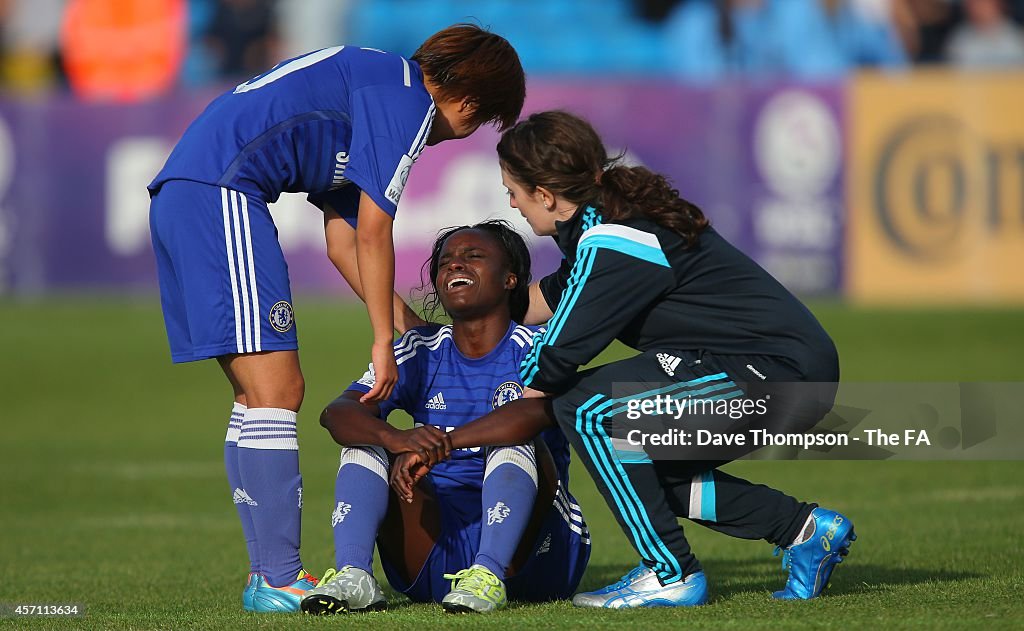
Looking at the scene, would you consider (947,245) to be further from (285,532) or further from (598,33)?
(285,532)

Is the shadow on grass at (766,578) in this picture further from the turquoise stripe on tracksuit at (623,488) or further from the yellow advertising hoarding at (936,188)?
the yellow advertising hoarding at (936,188)

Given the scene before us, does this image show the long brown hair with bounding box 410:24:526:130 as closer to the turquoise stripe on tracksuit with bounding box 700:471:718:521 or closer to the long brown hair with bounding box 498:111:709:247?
the long brown hair with bounding box 498:111:709:247

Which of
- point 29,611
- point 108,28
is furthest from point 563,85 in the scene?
point 29,611

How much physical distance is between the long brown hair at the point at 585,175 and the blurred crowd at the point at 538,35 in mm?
12390

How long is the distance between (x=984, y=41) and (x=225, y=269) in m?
14.6

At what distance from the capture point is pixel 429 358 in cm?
466

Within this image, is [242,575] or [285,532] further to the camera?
[242,575]

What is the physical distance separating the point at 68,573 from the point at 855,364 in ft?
27.8

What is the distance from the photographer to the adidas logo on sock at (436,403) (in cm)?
461

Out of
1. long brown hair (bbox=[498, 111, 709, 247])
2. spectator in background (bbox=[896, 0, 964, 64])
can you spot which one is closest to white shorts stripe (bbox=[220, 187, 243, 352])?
long brown hair (bbox=[498, 111, 709, 247])

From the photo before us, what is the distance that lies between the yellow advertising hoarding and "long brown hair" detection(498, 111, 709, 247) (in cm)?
1036

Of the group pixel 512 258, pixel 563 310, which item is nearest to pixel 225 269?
pixel 512 258

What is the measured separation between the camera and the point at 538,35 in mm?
19375

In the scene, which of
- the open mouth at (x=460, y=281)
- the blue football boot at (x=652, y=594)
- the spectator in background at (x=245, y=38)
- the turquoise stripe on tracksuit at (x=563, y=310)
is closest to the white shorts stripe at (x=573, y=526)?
the blue football boot at (x=652, y=594)
